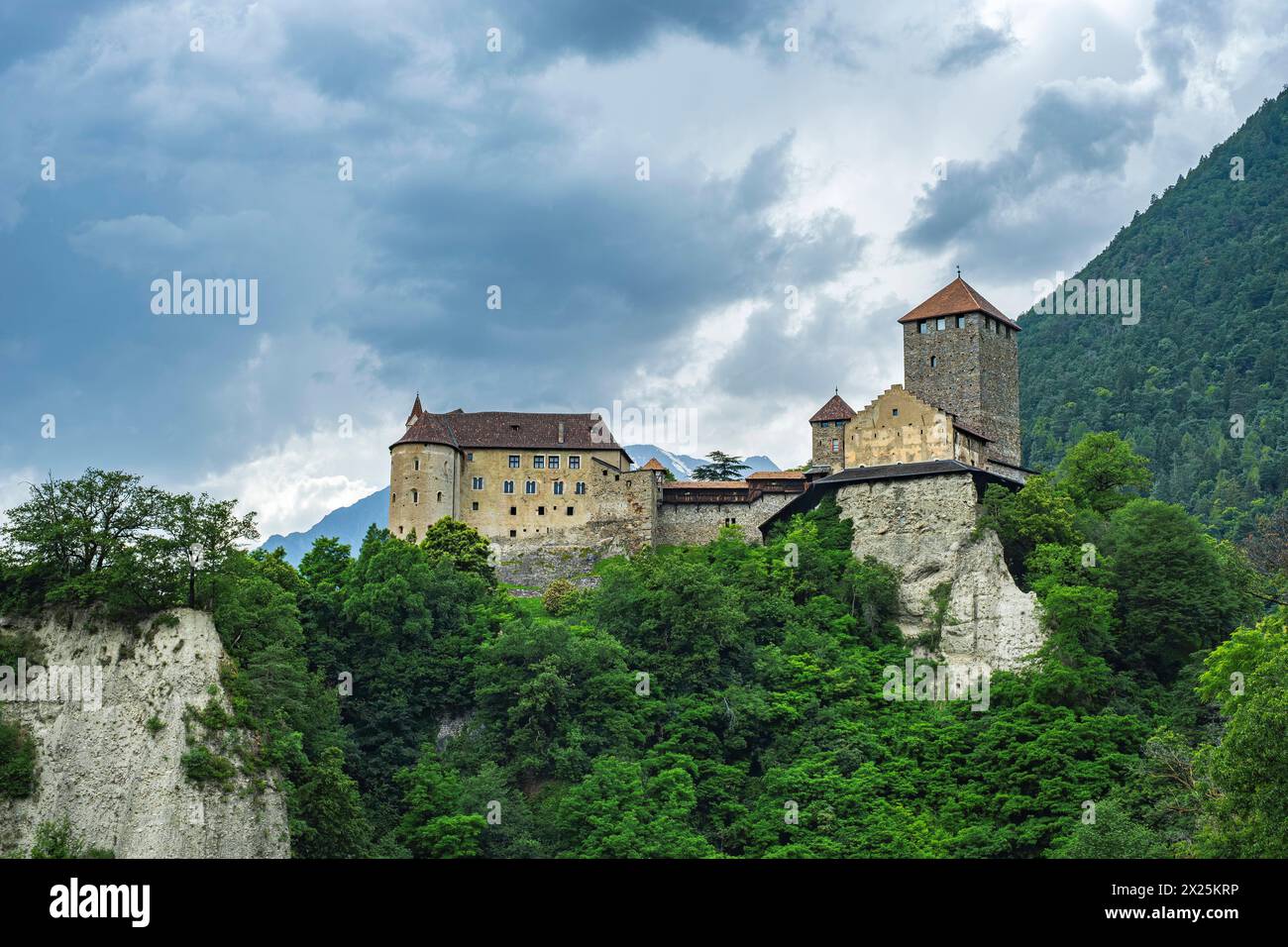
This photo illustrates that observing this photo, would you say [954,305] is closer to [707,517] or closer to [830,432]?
[830,432]

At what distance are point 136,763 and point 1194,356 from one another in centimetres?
13816

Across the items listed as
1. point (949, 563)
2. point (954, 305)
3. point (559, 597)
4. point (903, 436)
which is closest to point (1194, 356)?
point (954, 305)

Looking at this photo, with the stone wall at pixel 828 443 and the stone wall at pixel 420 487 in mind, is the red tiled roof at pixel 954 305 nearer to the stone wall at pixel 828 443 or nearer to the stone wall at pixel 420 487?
the stone wall at pixel 828 443

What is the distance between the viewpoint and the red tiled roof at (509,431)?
8231 centimetres

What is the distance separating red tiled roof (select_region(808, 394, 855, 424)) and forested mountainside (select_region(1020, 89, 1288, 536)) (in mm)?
54389

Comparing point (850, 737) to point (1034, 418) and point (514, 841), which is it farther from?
point (1034, 418)

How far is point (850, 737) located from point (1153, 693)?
13.4 meters

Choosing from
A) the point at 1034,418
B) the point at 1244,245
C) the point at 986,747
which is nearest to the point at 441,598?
the point at 986,747

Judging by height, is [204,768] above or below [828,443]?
below

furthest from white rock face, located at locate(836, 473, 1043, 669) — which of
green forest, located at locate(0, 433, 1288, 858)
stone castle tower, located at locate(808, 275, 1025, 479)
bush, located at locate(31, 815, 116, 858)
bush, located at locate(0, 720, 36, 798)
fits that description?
bush, located at locate(0, 720, 36, 798)

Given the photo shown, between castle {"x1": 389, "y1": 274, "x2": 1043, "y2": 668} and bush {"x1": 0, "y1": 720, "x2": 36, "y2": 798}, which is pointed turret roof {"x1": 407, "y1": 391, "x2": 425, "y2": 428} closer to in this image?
castle {"x1": 389, "y1": 274, "x2": 1043, "y2": 668}

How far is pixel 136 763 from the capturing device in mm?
46844

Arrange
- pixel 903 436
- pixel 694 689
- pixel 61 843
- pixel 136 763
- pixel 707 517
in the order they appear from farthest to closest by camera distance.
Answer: pixel 707 517 < pixel 903 436 < pixel 694 689 < pixel 136 763 < pixel 61 843

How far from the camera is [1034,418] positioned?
15575cm
